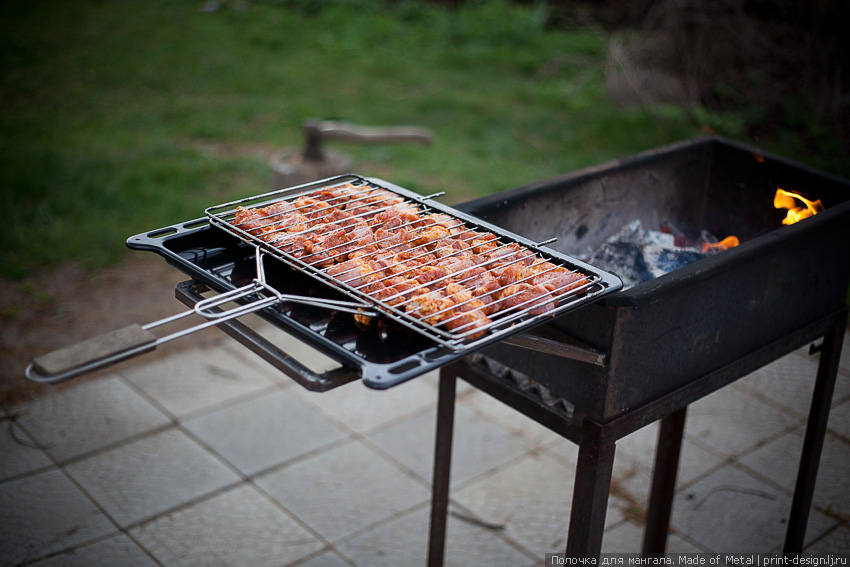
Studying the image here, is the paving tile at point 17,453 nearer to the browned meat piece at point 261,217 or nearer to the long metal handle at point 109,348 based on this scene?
the browned meat piece at point 261,217

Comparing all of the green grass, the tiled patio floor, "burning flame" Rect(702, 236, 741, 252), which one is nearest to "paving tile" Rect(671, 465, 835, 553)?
the tiled patio floor

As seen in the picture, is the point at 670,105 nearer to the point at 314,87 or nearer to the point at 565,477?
the point at 314,87

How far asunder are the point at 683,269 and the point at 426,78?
7465 millimetres

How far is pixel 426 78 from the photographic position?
9109mm

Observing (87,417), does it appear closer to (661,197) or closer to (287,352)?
(287,352)

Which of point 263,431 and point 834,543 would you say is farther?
point 263,431

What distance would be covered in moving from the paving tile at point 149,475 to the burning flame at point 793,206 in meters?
2.50

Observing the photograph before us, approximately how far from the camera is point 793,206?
112 inches

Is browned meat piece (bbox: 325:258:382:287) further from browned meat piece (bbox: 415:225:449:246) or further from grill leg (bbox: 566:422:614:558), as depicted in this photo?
grill leg (bbox: 566:422:614:558)

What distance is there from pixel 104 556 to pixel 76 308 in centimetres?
227

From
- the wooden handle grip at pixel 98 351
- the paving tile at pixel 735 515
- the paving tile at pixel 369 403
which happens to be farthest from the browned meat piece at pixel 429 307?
the paving tile at pixel 369 403

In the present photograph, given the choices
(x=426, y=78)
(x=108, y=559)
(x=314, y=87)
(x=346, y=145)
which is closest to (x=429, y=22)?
(x=426, y=78)

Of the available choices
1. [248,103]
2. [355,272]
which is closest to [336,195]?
[355,272]

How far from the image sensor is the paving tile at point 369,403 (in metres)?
→ 3.88
